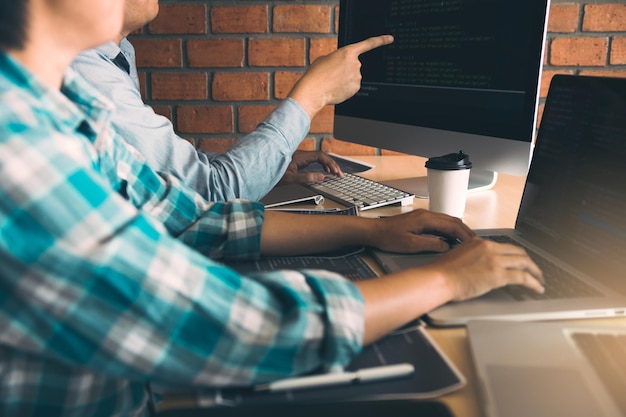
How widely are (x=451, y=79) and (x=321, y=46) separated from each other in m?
0.64

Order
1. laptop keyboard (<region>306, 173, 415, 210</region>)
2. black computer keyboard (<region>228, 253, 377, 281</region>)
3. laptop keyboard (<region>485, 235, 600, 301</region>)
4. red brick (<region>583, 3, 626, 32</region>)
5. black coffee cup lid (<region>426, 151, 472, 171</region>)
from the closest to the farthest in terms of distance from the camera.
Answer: laptop keyboard (<region>485, 235, 600, 301</region>) → black computer keyboard (<region>228, 253, 377, 281</region>) → black coffee cup lid (<region>426, 151, 472, 171</region>) → laptop keyboard (<region>306, 173, 415, 210</region>) → red brick (<region>583, 3, 626, 32</region>)

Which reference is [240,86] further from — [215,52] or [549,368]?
[549,368]

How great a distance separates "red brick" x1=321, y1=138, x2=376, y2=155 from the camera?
6.13 ft

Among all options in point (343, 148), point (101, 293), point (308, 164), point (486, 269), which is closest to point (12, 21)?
point (101, 293)

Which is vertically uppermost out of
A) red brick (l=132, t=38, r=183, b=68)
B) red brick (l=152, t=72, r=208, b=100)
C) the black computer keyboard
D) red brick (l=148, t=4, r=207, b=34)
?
red brick (l=148, t=4, r=207, b=34)

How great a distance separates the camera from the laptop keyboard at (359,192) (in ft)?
3.87

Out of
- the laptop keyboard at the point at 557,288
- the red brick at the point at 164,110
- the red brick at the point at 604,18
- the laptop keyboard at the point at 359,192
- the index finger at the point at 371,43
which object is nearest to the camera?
the laptop keyboard at the point at 557,288

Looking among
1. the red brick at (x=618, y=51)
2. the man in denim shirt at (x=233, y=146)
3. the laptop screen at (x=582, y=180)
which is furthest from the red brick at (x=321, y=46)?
the laptop screen at (x=582, y=180)

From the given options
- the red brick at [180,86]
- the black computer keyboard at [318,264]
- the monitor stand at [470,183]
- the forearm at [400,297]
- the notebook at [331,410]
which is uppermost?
the red brick at [180,86]

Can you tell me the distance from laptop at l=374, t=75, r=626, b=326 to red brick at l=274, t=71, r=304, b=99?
37.9 inches

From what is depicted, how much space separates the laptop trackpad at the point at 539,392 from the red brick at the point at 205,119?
4.60 feet

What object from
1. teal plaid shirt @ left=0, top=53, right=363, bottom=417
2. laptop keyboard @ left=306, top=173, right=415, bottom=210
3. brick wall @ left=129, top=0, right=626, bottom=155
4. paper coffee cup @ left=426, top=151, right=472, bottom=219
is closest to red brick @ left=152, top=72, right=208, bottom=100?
brick wall @ left=129, top=0, right=626, bottom=155

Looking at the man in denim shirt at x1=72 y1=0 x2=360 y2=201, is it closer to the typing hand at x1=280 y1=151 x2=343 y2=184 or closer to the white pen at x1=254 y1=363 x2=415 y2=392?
the typing hand at x1=280 y1=151 x2=343 y2=184

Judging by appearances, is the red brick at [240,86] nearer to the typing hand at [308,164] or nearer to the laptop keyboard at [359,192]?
the typing hand at [308,164]
